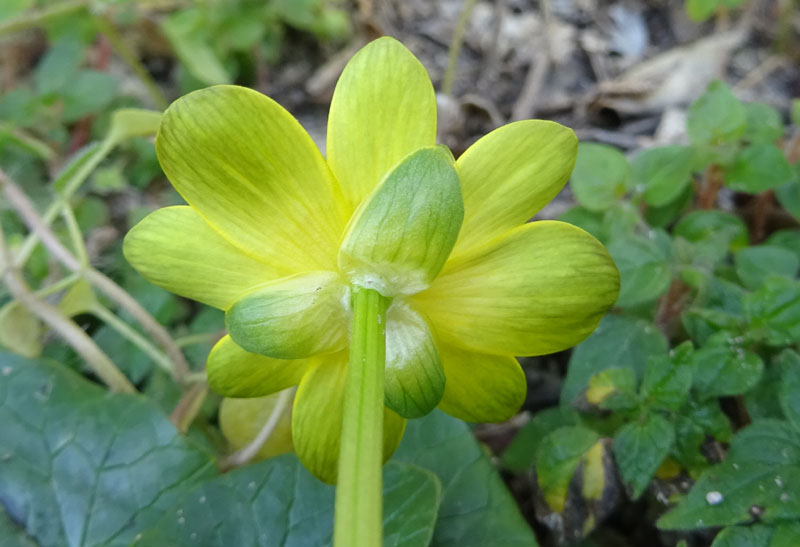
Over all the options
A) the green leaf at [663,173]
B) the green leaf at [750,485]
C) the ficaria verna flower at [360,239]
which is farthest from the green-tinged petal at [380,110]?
the green leaf at [663,173]

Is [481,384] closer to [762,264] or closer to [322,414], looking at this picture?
[322,414]

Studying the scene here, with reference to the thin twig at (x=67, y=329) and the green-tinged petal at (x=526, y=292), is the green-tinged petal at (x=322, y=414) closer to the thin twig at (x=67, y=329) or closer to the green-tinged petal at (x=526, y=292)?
the green-tinged petal at (x=526, y=292)

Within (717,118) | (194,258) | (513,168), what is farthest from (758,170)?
(194,258)

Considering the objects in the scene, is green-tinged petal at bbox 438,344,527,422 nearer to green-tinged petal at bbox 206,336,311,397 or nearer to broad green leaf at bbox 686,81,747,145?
green-tinged petal at bbox 206,336,311,397

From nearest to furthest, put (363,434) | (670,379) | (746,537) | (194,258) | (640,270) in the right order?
(363,434), (194,258), (746,537), (670,379), (640,270)

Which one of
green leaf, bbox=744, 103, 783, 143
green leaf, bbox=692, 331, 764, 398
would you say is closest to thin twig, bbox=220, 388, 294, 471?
green leaf, bbox=692, 331, 764, 398

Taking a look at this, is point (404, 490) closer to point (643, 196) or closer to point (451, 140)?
point (643, 196)
